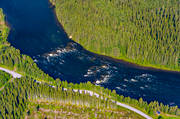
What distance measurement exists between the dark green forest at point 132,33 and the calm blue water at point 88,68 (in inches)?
255

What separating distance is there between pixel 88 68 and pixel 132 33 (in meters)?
41.2

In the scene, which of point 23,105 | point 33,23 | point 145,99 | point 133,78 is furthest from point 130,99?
point 33,23

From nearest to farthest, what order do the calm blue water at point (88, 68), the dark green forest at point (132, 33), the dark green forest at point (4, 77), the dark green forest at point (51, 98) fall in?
Answer: the dark green forest at point (51, 98) < the dark green forest at point (4, 77) < the calm blue water at point (88, 68) < the dark green forest at point (132, 33)

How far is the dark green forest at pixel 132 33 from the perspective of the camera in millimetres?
165375

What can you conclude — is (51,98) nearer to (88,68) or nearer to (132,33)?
(88,68)

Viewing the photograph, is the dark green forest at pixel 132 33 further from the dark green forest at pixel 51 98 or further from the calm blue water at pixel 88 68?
the dark green forest at pixel 51 98

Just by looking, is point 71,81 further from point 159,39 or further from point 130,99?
point 159,39

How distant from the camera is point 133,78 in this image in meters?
154

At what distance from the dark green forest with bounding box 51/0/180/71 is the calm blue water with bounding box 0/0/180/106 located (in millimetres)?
6490

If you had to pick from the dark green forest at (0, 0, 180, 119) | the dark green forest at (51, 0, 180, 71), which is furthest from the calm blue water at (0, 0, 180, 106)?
the dark green forest at (0, 0, 180, 119)

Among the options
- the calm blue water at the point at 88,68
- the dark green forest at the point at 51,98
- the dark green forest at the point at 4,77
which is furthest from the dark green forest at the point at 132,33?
the dark green forest at the point at 4,77

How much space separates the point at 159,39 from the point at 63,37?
6384 centimetres

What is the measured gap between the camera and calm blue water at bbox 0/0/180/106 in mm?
146375

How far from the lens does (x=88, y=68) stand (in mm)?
159500
